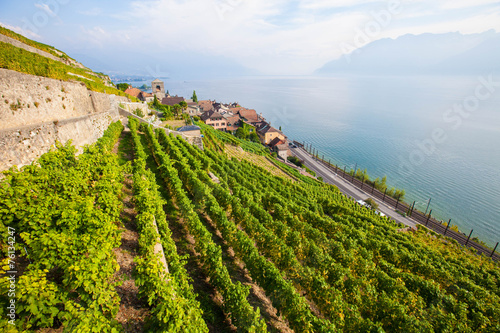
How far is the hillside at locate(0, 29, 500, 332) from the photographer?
20.0 ft

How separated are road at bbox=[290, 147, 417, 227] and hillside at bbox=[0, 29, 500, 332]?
2221cm

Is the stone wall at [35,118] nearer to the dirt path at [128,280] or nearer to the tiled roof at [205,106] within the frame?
the dirt path at [128,280]

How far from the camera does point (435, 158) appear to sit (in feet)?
243

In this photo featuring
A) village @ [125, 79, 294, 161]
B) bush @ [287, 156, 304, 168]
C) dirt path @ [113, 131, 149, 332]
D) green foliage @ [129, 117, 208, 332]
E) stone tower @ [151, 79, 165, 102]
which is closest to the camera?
green foliage @ [129, 117, 208, 332]

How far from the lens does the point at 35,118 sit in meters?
13.8

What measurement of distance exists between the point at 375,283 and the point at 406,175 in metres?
65.4

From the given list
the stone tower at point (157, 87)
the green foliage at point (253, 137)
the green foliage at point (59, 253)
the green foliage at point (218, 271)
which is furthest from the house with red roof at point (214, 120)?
the green foliage at point (59, 253)

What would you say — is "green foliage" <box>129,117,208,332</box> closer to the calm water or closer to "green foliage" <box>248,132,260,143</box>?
the calm water

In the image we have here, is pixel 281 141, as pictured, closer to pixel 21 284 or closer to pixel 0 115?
pixel 0 115

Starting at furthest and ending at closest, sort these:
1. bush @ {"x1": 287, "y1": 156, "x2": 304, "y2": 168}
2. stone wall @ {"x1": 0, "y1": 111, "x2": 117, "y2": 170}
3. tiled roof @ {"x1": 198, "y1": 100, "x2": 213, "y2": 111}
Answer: tiled roof @ {"x1": 198, "y1": 100, "x2": 213, "y2": 111}, bush @ {"x1": 287, "y1": 156, "x2": 304, "y2": 168}, stone wall @ {"x1": 0, "y1": 111, "x2": 117, "y2": 170}

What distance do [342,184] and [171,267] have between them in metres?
53.8

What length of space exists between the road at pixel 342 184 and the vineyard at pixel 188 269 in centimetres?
2191

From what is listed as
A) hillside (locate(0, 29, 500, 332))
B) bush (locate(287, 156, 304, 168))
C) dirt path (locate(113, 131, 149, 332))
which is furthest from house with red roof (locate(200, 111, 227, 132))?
dirt path (locate(113, 131, 149, 332))

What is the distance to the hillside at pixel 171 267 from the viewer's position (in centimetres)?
610
